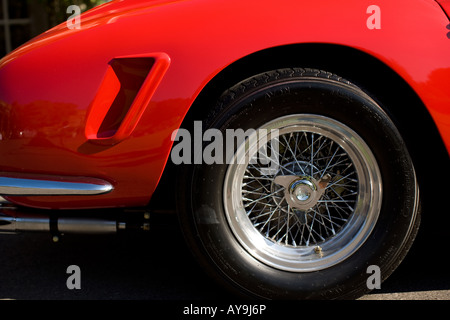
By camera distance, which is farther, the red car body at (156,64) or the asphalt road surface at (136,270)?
the asphalt road surface at (136,270)

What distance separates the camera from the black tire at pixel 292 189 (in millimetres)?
2184

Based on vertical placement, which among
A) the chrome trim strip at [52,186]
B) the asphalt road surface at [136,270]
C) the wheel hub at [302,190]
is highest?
the chrome trim strip at [52,186]

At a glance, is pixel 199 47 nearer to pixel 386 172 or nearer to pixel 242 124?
pixel 242 124

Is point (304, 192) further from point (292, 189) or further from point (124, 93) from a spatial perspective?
point (124, 93)

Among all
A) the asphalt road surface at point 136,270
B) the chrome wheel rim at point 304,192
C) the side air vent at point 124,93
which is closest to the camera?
the side air vent at point 124,93

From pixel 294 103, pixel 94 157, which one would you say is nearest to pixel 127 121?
pixel 94 157

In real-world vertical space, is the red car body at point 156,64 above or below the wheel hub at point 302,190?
above

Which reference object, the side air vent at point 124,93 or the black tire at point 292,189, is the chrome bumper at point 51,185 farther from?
the black tire at point 292,189

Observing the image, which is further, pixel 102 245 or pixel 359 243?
pixel 102 245

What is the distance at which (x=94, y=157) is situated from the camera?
7.04ft

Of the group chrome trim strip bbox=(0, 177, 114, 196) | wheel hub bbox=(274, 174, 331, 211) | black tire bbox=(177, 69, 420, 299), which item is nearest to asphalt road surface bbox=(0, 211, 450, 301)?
black tire bbox=(177, 69, 420, 299)

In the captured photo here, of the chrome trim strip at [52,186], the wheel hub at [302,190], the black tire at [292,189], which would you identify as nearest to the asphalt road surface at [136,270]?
the black tire at [292,189]

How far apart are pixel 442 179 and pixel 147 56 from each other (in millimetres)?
1249

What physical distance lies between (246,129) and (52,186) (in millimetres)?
772
